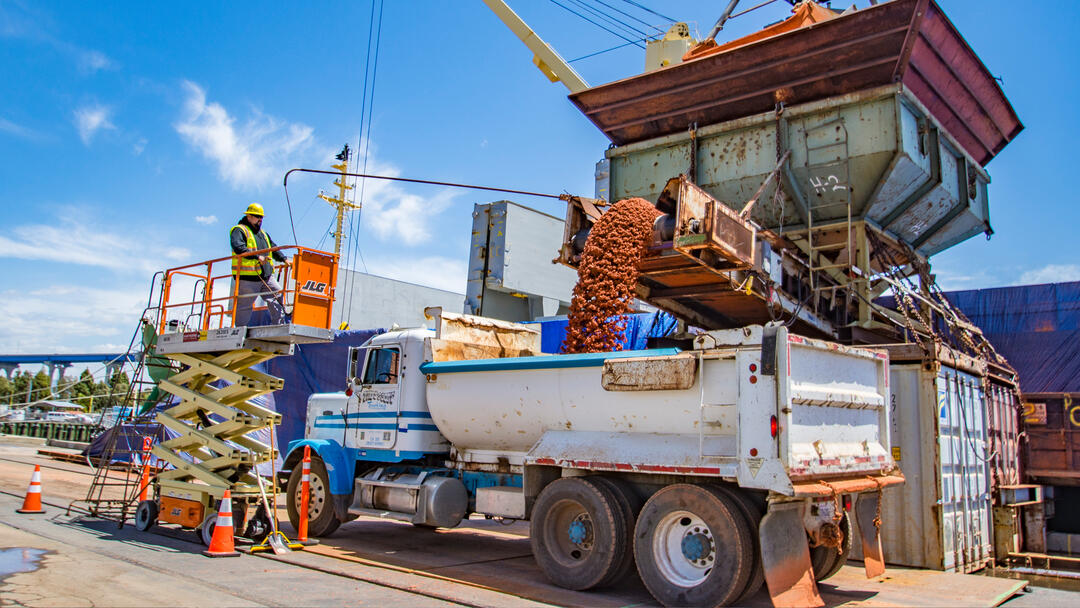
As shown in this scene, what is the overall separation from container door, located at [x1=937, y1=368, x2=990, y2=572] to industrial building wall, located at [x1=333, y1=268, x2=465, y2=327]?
1852 cm

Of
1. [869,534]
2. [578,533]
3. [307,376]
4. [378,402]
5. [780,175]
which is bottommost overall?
[578,533]

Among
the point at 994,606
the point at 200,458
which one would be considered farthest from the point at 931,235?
the point at 200,458

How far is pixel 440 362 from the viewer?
7922 millimetres

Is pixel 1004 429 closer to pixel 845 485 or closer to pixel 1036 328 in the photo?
pixel 1036 328

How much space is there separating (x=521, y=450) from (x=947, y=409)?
4538 millimetres

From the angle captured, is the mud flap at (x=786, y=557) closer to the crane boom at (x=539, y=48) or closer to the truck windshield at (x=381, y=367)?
the truck windshield at (x=381, y=367)

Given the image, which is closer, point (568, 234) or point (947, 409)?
point (947, 409)

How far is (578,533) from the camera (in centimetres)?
621

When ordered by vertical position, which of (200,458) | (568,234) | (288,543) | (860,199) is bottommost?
(288,543)

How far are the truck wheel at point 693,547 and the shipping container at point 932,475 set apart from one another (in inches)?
112

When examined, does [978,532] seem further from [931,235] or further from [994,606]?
[931,235]

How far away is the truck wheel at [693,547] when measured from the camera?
5223 mm

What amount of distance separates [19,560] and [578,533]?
497 centimetres

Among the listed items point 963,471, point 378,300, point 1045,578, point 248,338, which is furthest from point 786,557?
point 378,300
